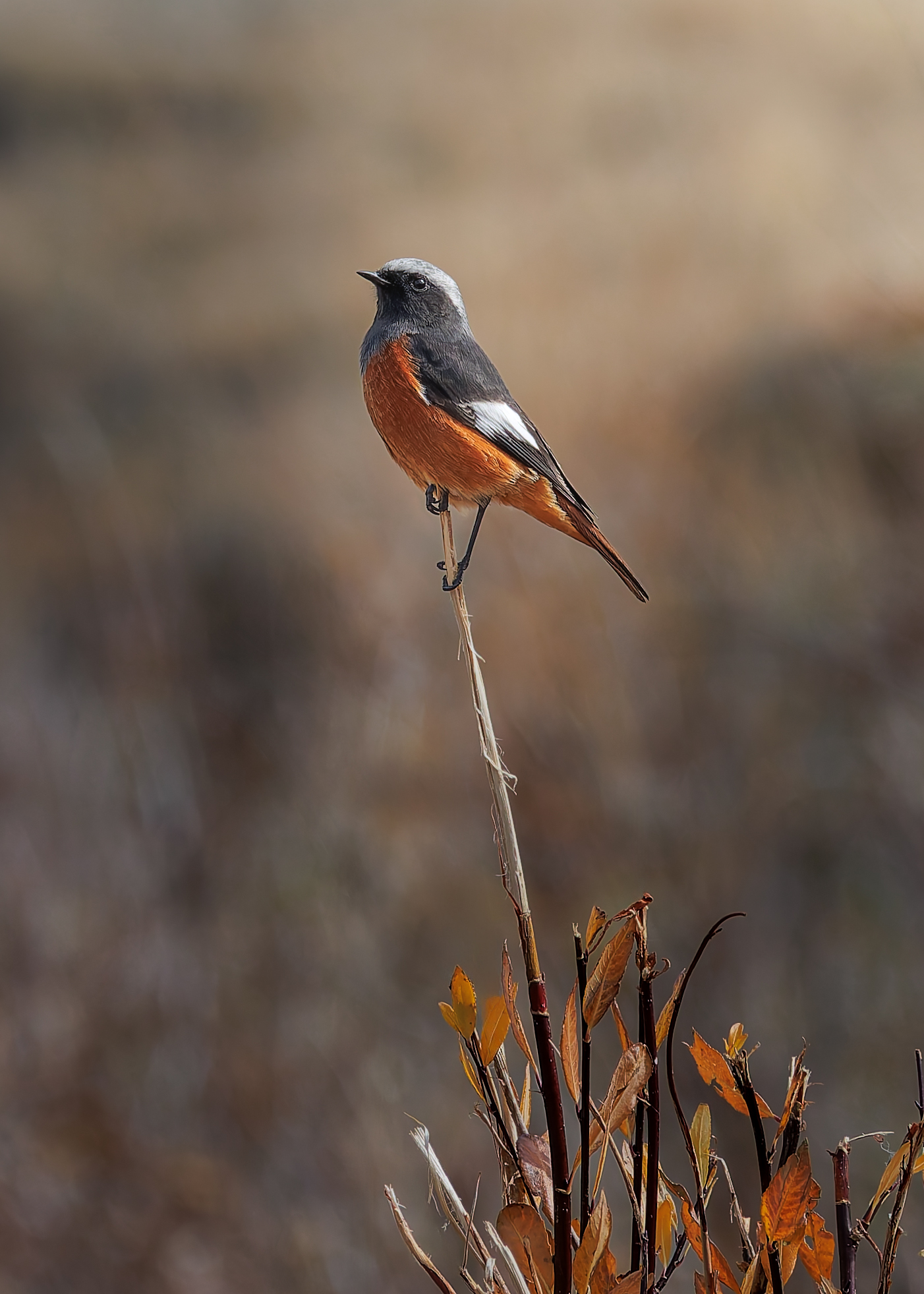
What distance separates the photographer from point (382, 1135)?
3.78 feet

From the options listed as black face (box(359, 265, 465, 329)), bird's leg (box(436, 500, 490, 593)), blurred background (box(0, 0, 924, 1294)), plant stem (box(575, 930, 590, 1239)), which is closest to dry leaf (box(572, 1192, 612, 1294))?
plant stem (box(575, 930, 590, 1239))

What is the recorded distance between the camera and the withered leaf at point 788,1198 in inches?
14.8

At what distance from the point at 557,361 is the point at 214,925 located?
89cm

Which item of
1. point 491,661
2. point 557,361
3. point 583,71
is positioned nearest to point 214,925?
point 491,661

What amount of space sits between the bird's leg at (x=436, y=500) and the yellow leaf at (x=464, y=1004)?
11.2 inches

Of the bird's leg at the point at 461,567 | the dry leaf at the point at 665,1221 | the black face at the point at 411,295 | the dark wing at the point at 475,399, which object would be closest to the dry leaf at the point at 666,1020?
the dry leaf at the point at 665,1221

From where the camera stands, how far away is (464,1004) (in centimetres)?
41

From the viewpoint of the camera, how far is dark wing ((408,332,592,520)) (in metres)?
0.58

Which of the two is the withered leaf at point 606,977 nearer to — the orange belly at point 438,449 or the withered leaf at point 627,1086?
the withered leaf at point 627,1086

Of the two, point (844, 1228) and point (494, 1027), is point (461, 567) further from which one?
point (844, 1228)

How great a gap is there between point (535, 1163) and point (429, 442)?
405mm

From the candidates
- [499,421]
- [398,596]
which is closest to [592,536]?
[499,421]

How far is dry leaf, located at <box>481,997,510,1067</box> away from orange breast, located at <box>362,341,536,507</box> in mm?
313

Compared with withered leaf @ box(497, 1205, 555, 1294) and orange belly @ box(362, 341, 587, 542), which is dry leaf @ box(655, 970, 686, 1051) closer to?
withered leaf @ box(497, 1205, 555, 1294)
